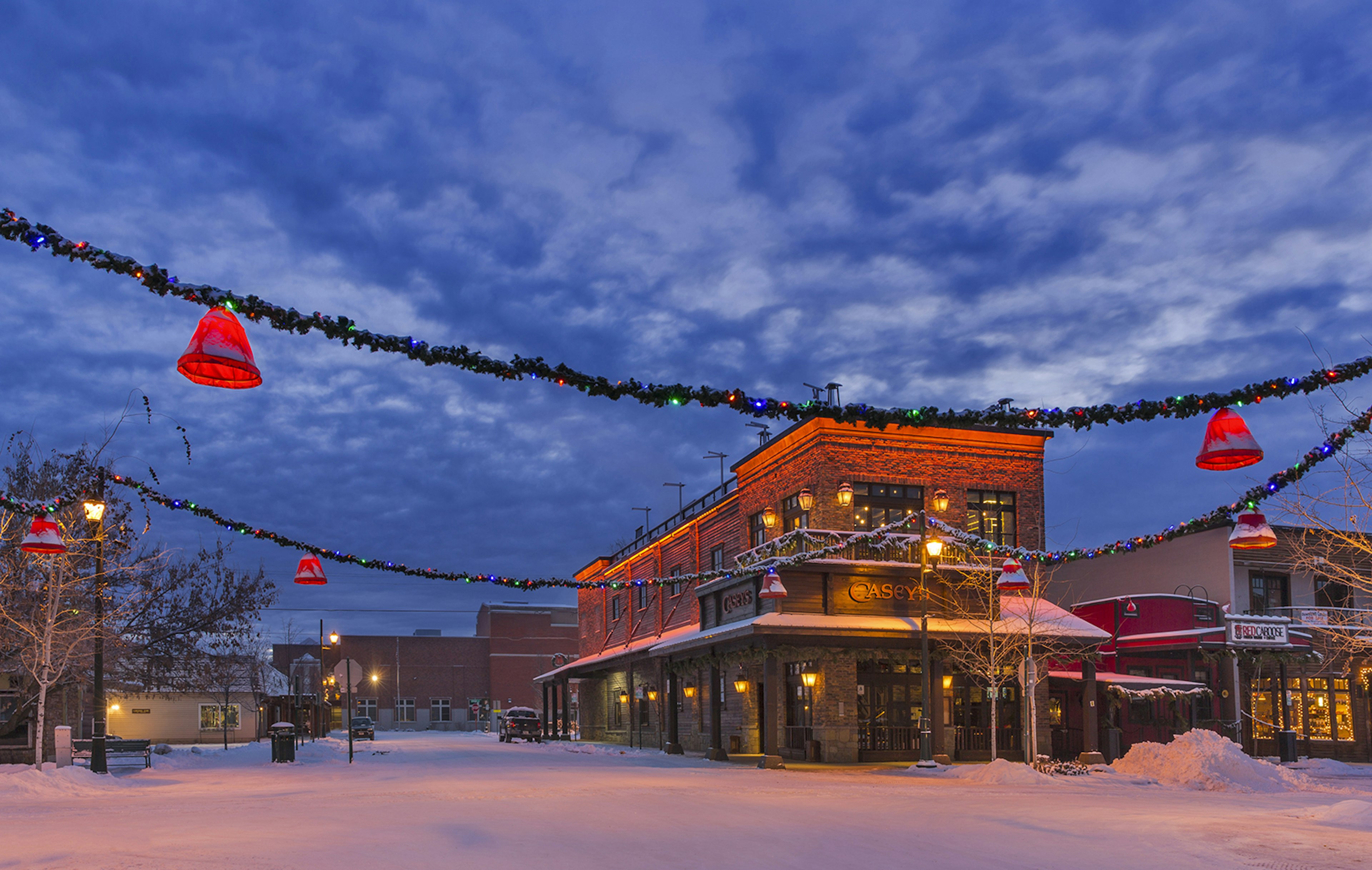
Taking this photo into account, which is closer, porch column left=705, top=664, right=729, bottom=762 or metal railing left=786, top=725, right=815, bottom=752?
metal railing left=786, top=725, right=815, bottom=752

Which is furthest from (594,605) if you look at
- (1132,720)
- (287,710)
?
(1132,720)

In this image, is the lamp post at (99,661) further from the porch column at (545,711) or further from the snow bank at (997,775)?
the porch column at (545,711)

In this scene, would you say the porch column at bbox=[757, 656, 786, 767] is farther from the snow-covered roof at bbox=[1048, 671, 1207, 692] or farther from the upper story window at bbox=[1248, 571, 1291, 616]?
the upper story window at bbox=[1248, 571, 1291, 616]

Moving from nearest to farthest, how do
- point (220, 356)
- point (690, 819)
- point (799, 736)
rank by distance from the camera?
point (220, 356) → point (690, 819) → point (799, 736)

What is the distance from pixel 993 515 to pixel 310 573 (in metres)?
19.9

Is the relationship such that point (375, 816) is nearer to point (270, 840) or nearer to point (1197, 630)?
point (270, 840)

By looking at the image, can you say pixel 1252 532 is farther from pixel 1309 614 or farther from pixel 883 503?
pixel 1309 614

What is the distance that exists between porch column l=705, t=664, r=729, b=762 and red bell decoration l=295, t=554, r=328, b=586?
51.7ft

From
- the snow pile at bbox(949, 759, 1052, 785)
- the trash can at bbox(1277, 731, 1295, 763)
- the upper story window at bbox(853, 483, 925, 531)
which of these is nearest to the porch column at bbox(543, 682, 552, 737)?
the upper story window at bbox(853, 483, 925, 531)

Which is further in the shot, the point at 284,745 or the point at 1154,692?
the point at 284,745

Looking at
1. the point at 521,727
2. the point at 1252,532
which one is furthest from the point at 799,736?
the point at 521,727

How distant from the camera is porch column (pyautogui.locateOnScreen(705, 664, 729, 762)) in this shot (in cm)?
3078

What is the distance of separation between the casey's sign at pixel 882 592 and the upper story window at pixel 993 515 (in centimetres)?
309

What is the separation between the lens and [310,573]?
711 inches
